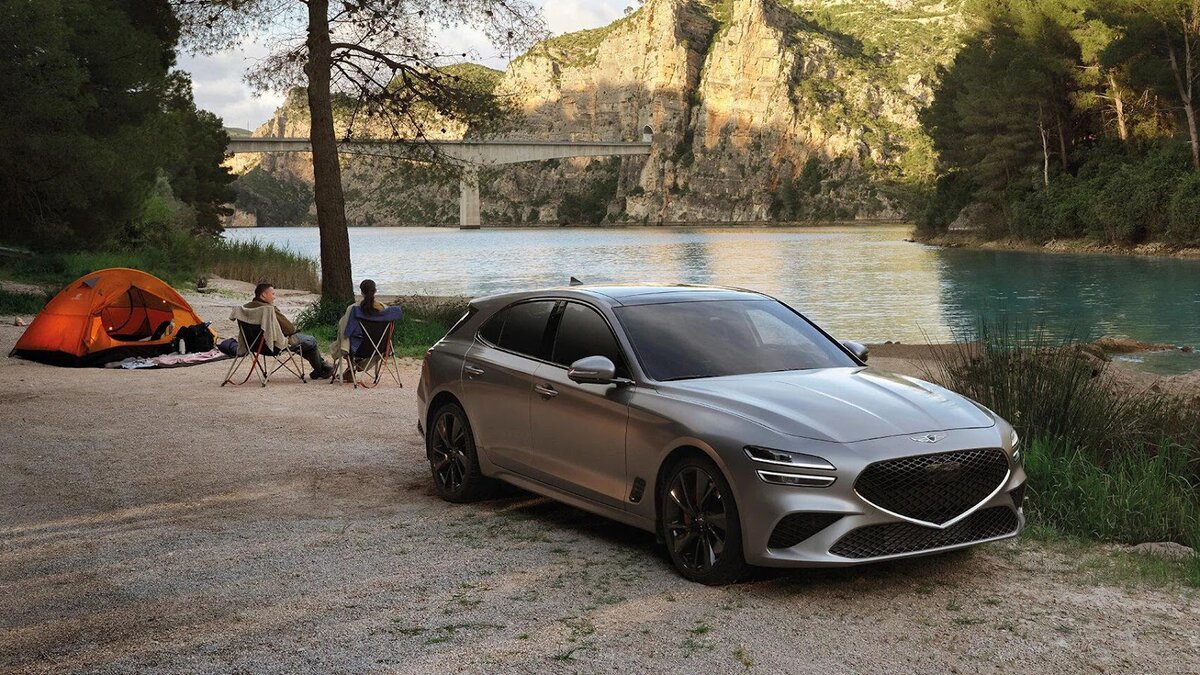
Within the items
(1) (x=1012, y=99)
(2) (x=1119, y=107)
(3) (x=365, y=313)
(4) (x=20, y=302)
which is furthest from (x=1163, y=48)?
(3) (x=365, y=313)

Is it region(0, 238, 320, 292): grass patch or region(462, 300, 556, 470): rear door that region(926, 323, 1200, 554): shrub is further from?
region(0, 238, 320, 292): grass patch

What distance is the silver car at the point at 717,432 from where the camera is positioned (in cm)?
581

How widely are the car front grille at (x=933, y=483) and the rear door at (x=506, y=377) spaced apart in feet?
8.26

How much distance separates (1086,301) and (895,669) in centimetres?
3798

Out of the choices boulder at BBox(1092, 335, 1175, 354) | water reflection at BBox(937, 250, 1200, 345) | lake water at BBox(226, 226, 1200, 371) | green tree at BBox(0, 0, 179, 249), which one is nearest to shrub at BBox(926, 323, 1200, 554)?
lake water at BBox(226, 226, 1200, 371)

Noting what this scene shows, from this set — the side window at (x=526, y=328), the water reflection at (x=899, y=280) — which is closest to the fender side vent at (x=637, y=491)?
the side window at (x=526, y=328)

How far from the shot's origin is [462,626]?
558cm

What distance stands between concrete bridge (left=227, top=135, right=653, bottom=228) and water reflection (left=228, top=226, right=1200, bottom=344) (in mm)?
4731

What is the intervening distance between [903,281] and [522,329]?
4781 centimetres

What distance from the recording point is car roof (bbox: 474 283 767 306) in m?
7.47

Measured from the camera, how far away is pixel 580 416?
23.4 ft

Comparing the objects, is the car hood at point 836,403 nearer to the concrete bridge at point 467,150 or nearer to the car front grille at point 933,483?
the car front grille at point 933,483

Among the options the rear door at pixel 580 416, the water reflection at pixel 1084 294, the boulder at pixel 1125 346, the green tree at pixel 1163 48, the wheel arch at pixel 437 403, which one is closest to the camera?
the rear door at pixel 580 416

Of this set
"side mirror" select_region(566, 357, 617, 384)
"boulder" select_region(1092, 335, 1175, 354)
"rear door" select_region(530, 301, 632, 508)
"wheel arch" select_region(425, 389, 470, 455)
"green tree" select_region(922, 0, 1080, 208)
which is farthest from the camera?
"green tree" select_region(922, 0, 1080, 208)
